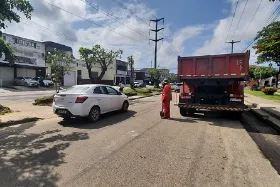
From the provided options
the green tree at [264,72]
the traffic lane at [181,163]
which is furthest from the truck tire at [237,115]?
the green tree at [264,72]

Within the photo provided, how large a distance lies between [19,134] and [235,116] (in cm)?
853

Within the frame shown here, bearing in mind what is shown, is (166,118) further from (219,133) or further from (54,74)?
(54,74)

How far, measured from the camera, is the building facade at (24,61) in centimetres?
3281

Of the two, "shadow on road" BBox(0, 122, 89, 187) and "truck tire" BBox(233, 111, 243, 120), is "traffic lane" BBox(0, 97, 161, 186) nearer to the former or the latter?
"shadow on road" BBox(0, 122, 89, 187)

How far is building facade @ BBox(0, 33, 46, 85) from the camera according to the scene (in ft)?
108

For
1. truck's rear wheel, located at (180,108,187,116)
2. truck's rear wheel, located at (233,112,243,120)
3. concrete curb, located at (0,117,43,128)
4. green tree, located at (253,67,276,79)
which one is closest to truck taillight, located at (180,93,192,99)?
truck's rear wheel, located at (180,108,187,116)

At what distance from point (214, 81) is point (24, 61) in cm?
3334

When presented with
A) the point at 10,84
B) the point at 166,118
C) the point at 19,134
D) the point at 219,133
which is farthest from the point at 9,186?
the point at 10,84

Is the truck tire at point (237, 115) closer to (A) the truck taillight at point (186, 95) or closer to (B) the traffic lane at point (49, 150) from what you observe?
(A) the truck taillight at point (186, 95)

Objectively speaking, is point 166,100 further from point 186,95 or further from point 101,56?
point 101,56

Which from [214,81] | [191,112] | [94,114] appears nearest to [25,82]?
[94,114]

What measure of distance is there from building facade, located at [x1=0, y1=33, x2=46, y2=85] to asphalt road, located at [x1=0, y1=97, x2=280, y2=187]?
1185 inches

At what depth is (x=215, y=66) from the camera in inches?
386

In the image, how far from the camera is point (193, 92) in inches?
406
